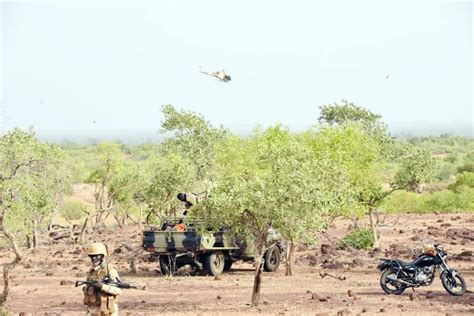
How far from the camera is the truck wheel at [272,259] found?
2831 centimetres

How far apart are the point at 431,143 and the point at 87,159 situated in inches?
2027

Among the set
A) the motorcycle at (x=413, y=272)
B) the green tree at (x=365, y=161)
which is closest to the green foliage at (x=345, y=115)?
the green tree at (x=365, y=161)

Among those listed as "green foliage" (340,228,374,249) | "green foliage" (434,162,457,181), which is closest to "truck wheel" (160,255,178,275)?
"green foliage" (340,228,374,249)

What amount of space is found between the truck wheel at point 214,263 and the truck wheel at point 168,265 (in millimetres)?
899

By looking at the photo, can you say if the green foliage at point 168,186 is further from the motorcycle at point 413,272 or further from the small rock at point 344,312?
the small rock at point 344,312

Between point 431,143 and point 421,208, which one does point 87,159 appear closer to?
point 431,143

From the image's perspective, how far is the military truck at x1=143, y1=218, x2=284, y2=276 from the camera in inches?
1036

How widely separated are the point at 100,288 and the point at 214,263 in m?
14.5

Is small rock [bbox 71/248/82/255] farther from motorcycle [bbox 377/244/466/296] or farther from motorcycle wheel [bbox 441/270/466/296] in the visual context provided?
motorcycle wheel [bbox 441/270/466/296]

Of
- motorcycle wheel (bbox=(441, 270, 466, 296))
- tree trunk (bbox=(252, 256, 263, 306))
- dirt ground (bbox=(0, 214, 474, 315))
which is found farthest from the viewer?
motorcycle wheel (bbox=(441, 270, 466, 296))

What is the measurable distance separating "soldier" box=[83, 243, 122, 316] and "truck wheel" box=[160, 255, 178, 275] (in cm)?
1429

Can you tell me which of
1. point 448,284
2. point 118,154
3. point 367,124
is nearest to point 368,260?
point 448,284

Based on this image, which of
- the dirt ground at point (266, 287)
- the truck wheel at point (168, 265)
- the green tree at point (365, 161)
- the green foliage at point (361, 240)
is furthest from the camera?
the green foliage at point (361, 240)

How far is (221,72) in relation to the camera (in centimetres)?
3397
